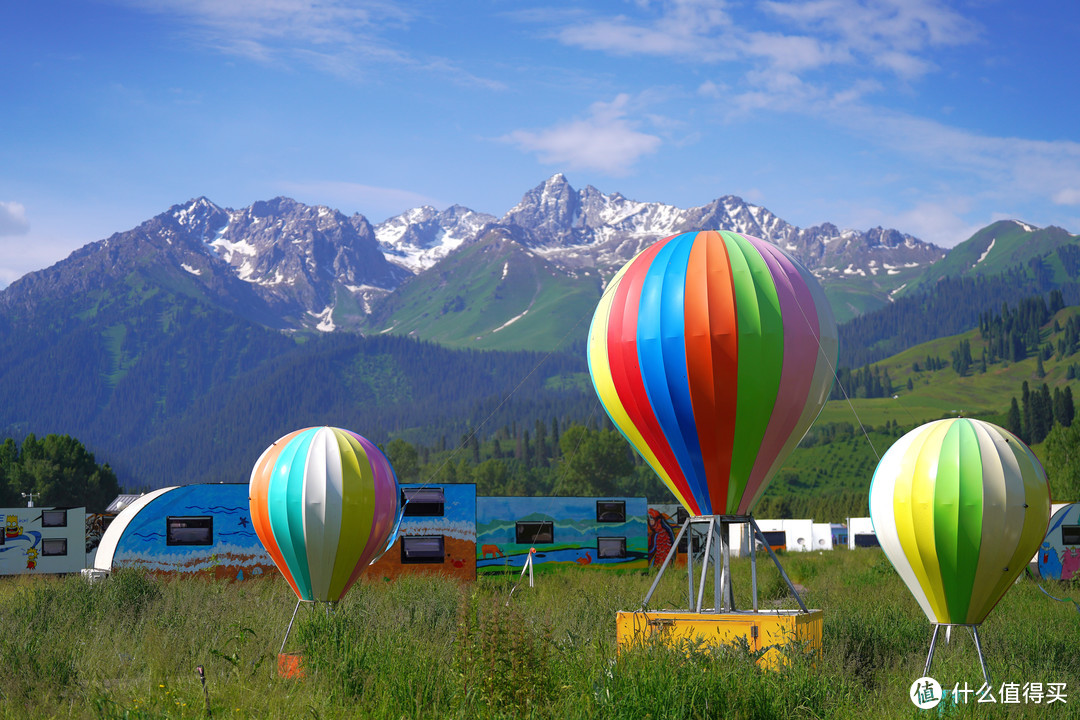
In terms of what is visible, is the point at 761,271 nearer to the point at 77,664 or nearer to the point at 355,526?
the point at 355,526

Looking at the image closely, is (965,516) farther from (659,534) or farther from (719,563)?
(659,534)

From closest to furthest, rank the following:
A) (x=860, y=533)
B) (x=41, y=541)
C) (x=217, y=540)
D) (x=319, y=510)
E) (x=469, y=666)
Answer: (x=469, y=666), (x=319, y=510), (x=217, y=540), (x=41, y=541), (x=860, y=533)

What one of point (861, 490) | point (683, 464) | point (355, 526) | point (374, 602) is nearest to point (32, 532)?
point (374, 602)

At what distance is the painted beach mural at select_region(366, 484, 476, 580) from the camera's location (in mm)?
37156

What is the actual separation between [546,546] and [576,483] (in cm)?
9080

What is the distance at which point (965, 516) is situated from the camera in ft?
47.2

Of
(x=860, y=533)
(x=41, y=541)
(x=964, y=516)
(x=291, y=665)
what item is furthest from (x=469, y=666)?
(x=860, y=533)

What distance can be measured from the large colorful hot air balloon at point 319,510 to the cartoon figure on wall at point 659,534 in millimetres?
30562

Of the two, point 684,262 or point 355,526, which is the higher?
point 684,262

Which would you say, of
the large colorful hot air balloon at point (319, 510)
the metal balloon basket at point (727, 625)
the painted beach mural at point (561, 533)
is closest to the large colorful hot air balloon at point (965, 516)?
the metal balloon basket at point (727, 625)

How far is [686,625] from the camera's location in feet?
48.0

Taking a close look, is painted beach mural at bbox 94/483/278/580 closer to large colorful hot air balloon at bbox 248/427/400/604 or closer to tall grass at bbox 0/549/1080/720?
tall grass at bbox 0/549/1080/720

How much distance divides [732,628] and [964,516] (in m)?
3.61

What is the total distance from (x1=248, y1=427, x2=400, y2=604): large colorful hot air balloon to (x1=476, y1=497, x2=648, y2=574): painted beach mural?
22.4m
